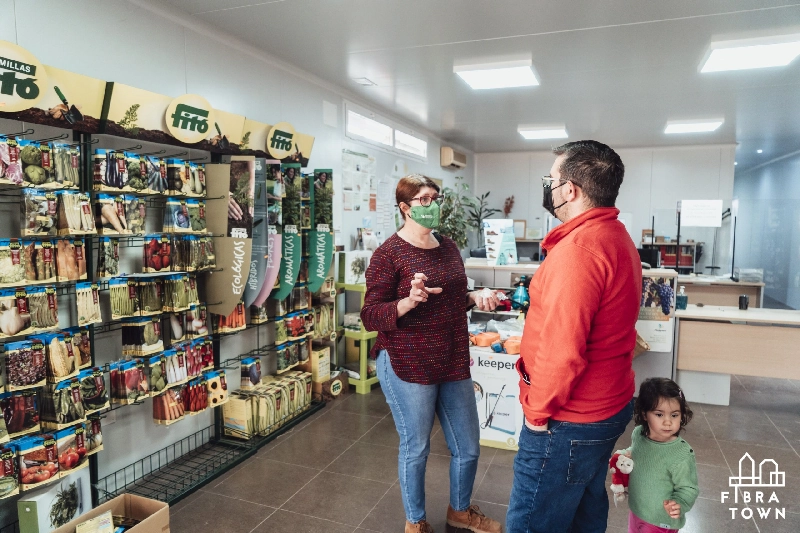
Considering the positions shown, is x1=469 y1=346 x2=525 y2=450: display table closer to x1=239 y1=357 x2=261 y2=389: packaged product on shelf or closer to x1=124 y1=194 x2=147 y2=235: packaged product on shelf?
x1=239 y1=357 x2=261 y2=389: packaged product on shelf

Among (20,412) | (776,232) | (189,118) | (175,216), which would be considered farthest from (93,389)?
(776,232)

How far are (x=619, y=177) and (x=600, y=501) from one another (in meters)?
1.07

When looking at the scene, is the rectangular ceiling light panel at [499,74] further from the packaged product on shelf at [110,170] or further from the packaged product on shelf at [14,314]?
the packaged product on shelf at [14,314]

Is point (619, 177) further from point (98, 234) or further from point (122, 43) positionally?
point (122, 43)

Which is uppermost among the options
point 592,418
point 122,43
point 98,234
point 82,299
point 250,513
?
point 122,43

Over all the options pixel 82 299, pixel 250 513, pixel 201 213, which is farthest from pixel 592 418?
pixel 201 213

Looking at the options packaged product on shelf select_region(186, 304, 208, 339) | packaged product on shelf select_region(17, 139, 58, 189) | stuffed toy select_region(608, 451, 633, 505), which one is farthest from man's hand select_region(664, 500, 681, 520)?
packaged product on shelf select_region(17, 139, 58, 189)

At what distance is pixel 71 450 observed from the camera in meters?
2.54

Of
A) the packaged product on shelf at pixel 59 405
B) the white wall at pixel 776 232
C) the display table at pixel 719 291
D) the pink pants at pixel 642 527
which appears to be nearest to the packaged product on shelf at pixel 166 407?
the packaged product on shelf at pixel 59 405

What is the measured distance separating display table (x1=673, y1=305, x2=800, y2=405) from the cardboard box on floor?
407 centimetres

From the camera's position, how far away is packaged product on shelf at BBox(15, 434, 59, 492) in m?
2.36

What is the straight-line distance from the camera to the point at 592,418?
1.60 metres

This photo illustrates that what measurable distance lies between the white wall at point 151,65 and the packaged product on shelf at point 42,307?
1.68ft

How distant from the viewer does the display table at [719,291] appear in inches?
277
